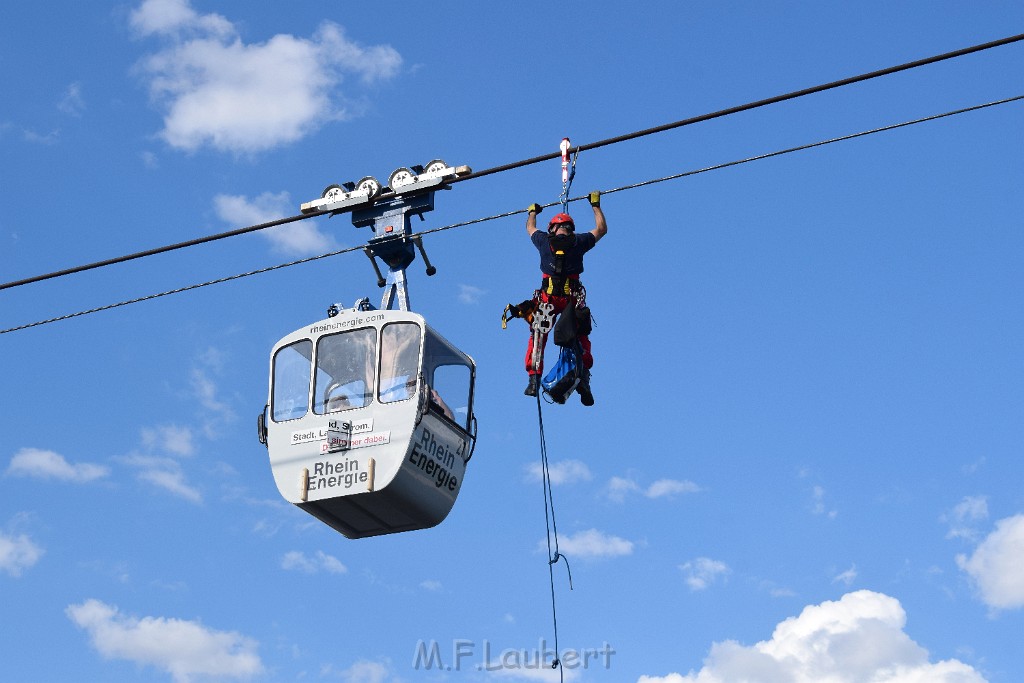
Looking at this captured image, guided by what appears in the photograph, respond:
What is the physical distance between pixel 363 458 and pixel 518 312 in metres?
2.36

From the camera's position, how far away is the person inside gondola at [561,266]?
1956 cm

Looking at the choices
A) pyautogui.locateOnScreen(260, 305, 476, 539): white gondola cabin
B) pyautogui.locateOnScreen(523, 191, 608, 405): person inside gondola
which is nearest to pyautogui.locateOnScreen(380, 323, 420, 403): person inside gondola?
pyautogui.locateOnScreen(260, 305, 476, 539): white gondola cabin

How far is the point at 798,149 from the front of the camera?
1791 centimetres

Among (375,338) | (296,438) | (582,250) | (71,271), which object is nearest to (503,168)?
(582,250)

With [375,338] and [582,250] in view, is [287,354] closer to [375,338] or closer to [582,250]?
[375,338]

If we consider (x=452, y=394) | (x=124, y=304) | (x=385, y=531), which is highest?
(x=124, y=304)

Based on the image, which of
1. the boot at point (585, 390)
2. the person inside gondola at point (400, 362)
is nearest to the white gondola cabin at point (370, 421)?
the person inside gondola at point (400, 362)

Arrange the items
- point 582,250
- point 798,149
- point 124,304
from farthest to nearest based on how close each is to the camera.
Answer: point 124,304 < point 582,250 < point 798,149

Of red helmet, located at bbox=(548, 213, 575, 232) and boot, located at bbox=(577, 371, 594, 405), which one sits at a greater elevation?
red helmet, located at bbox=(548, 213, 575, 232)

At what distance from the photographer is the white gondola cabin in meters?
19.8

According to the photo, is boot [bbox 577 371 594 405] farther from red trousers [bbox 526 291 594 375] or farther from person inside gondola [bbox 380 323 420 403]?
person inside gondola [bbox 380 323 420 403]

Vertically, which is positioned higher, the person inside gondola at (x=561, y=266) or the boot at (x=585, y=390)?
the person inside gondola at (x=561, y=266)

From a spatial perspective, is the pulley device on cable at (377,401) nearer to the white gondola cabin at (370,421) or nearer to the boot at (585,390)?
the white gondola cabin at (370,421)

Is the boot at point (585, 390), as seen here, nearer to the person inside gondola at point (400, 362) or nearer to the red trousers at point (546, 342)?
the red trousers at point (546, 342)
